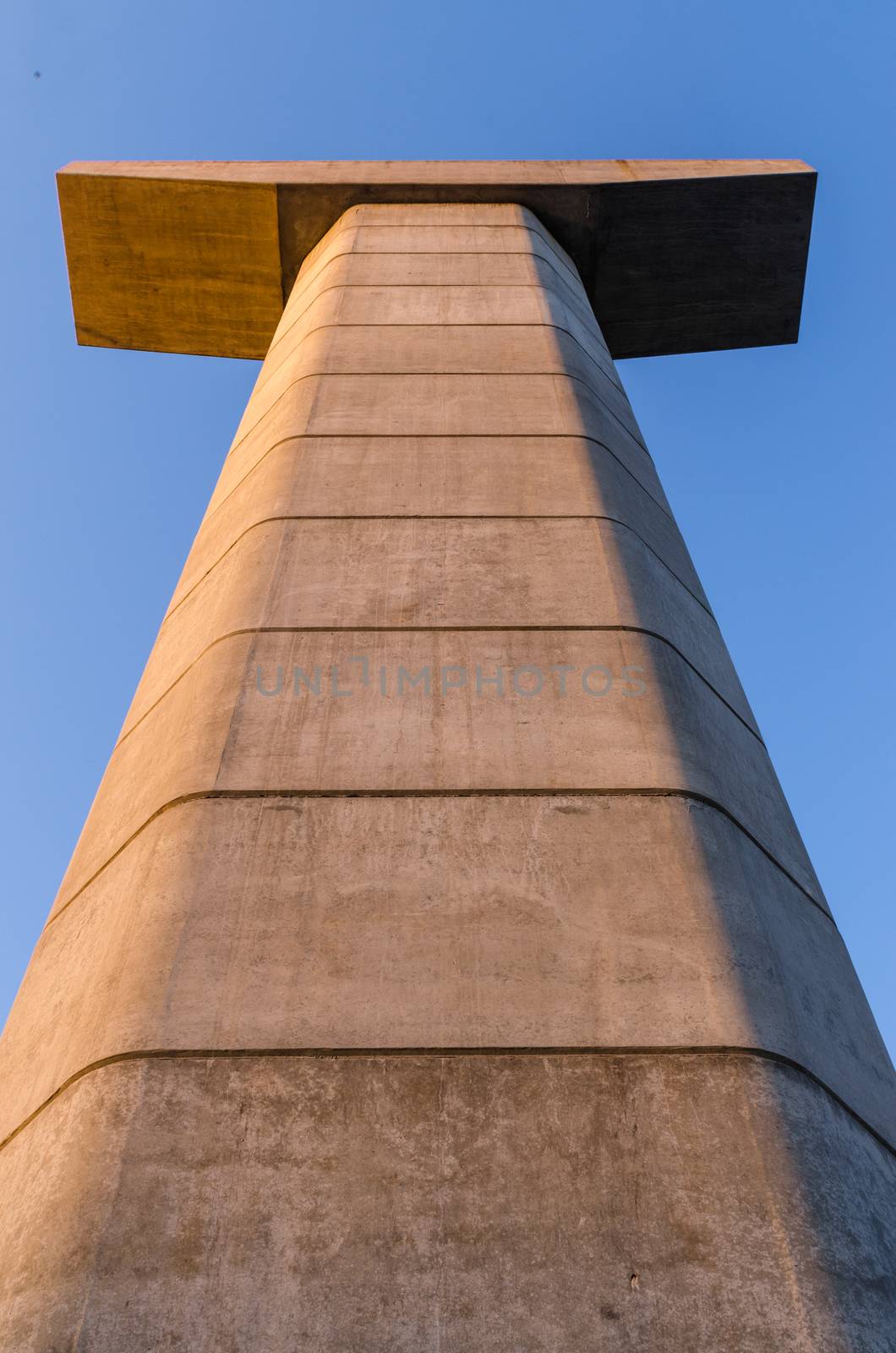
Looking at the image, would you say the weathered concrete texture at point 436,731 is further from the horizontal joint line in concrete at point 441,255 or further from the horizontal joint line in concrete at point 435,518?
the horizontal joint line in concrete at point 441,255

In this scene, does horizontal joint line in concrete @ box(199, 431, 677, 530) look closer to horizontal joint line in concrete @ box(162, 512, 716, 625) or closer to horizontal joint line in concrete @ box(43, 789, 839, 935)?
horizontal joint line in concrete @ box(162, 512, 716, 625)

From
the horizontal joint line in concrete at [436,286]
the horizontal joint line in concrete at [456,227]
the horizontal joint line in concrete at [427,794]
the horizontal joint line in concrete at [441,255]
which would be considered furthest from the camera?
the horizontal joint line in concrete at [456,227]

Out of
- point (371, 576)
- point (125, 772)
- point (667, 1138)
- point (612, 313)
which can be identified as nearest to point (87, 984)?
point (125, 772)

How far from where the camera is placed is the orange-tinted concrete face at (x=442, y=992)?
2.58m

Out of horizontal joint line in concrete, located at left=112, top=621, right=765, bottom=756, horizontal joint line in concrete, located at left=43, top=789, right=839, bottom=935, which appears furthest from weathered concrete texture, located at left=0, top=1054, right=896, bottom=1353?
horizontal joint line in concrete, located at left=112, top=621, right=765, bottom=756

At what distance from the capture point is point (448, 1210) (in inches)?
106

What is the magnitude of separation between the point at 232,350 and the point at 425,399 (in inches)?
242

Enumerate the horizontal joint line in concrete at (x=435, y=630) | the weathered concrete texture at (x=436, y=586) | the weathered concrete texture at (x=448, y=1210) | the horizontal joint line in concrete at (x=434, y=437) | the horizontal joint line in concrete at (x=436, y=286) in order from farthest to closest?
the horizontal joint line in concrete at (x=436, y=286)
the horizontal joint line in concrete at (x=434, y=437)
the weathered concrete texture at (x=436, y=586)
the horizontal joint line in concrete at (x=435, y=630)
the weathered concrete texture at (x=448, y=1210)

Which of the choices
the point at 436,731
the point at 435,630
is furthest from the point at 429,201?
the point at 436,731

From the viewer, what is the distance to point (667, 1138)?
2846 millimetres

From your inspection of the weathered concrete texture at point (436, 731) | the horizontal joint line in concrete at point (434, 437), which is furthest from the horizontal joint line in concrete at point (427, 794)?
the horizontal joint line in concrete at point (434, 437)

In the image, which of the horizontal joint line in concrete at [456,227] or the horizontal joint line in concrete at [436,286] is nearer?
the horizontal joint line in concrete at [436,286]

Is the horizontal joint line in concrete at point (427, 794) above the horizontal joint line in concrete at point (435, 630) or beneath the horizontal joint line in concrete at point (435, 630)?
beneath

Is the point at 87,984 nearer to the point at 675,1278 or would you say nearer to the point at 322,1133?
the point at 322,1133
